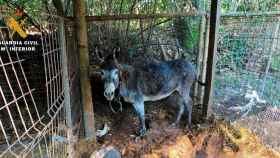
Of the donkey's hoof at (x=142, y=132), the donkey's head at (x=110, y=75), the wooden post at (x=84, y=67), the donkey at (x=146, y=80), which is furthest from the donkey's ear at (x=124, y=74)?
the donkey's hoof at (x=142, y=132)

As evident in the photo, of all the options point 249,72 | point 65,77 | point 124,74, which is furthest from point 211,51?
point 65,77

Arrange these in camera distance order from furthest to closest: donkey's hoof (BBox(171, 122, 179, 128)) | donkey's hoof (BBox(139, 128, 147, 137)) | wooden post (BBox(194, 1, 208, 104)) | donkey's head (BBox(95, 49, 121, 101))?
wooden post (BBox(194, 1, 208, 104)) → donkey's hoof (BBox(171, 122, 179, 128)) → donkey's hoof (BBox(139, 128, 147, 137)) → donkey's head (BBox(95, 49, 121, 101))

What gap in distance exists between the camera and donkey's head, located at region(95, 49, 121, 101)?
287 cm

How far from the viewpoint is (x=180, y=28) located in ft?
13.9

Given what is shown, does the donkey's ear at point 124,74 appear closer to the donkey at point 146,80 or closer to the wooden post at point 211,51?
the donkey at point 146,80

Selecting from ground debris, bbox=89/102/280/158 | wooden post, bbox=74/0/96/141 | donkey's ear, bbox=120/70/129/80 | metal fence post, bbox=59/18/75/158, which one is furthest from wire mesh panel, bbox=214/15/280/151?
metal fence post, bbox=59/18/75/158

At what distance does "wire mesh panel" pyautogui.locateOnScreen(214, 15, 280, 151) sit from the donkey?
83 centimetres

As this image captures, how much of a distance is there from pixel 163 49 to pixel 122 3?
3.66 ft

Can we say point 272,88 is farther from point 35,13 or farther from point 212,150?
point 35,13

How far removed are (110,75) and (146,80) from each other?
76 centimetres

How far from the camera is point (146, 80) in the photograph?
347 centimetres

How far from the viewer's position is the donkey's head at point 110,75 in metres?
2.87

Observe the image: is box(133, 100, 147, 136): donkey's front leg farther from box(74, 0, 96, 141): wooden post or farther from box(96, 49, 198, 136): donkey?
box(74, 0, 96, 141): wooden post

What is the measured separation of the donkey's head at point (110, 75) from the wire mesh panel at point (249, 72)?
2.02m
